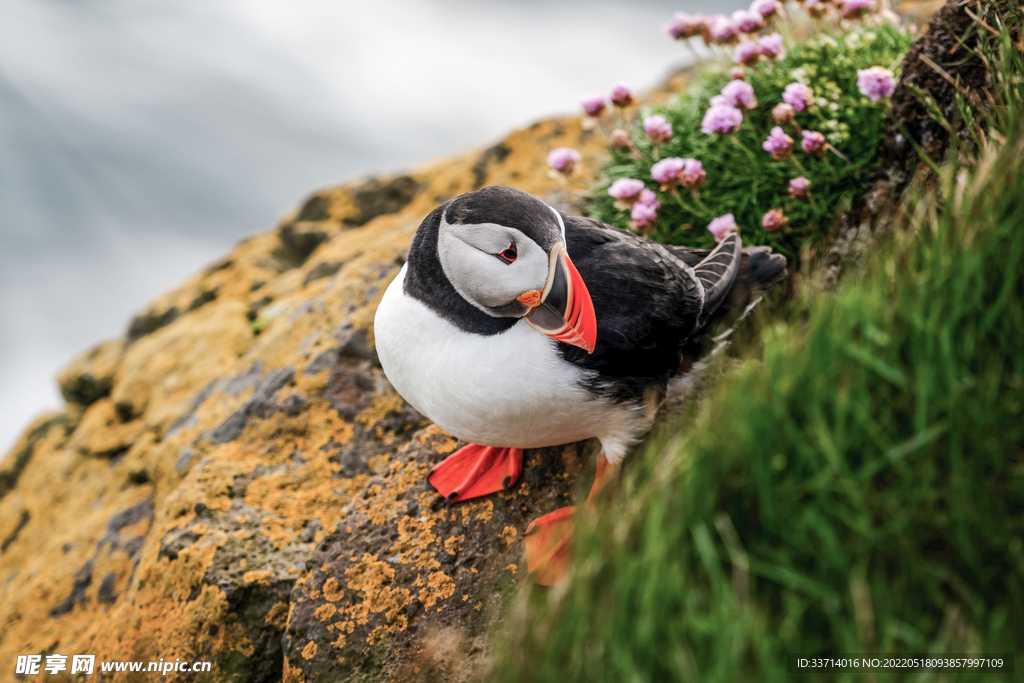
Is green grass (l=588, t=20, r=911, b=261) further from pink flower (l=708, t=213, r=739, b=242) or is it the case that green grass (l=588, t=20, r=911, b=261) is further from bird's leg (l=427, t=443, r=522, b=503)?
bird's leg (l=427, t=443, r=522, b=503)

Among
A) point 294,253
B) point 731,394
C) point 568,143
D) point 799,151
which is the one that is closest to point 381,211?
point 294,253

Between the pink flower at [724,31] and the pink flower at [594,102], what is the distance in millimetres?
1000

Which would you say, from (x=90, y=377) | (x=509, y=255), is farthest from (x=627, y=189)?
(x=90, y=377)

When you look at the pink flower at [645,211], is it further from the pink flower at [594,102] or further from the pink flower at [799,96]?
the pink flower at [799,96]

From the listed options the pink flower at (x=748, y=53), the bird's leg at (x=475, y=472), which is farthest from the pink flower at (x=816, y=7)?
the bird's leg at (x=475, y=472)

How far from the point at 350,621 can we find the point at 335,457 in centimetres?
124

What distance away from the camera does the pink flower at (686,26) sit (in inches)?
182

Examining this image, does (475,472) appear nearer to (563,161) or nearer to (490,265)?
(490,265)

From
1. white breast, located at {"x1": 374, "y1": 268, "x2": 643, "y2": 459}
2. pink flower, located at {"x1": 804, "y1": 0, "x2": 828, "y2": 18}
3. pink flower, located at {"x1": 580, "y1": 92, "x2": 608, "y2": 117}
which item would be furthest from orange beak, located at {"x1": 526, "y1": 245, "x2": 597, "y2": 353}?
pink flower, located at {"x1": 804, "y1": 0, "x2": 828, "y2": 18}

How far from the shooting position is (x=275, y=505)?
355 centimetres

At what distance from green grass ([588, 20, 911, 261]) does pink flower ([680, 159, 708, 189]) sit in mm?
113

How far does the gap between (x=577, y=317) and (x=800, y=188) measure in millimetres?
2166

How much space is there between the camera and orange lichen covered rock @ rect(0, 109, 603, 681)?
2.81m

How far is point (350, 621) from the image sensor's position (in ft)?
9.22
